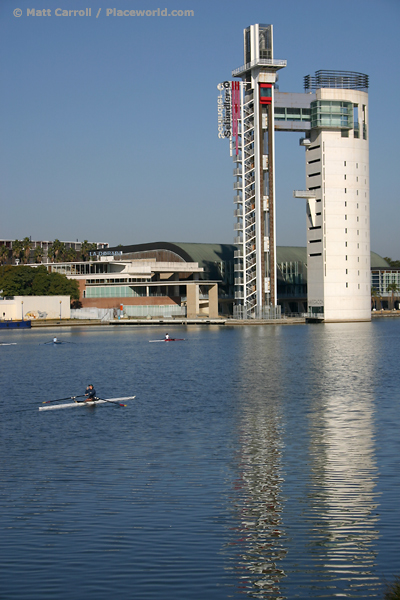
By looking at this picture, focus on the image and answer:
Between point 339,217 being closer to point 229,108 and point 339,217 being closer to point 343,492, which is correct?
point 229,108

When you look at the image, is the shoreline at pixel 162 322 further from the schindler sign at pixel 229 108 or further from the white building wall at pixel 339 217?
the schindler sign at pixel 229 108

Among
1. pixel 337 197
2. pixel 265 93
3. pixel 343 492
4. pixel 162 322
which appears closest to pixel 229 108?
pixel 265 93

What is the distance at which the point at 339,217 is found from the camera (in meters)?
160

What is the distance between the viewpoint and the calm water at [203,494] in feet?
58.5

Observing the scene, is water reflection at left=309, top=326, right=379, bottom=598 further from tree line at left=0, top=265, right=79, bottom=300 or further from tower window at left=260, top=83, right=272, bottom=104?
tree line at left=0, top=265, right=79, bottom=300

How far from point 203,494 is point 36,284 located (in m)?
157

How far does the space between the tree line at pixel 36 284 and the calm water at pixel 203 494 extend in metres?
Answer: 121

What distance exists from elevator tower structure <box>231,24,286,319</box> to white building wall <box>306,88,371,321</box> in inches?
383

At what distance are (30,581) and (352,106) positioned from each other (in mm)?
156907

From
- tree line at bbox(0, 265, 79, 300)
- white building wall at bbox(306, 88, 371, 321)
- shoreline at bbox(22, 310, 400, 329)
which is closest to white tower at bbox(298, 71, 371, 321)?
white building wall at bbox(306, 88, 371, 321)

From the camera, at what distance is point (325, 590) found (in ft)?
55.4

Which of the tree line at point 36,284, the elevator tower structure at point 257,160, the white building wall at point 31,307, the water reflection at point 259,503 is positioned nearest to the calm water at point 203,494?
the water reflection at point 259,503

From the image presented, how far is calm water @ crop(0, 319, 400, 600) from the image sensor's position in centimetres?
1784

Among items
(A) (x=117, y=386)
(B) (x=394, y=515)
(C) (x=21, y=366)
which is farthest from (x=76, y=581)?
(C) (x=21, y=366)
